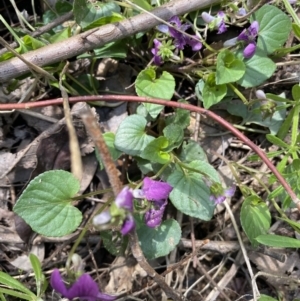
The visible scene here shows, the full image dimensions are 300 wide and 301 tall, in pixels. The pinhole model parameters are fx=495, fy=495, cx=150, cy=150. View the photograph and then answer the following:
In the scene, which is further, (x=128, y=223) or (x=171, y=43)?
(x=171, y=43)

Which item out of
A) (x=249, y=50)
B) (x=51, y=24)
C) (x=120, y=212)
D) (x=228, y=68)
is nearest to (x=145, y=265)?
(x=120, y=212)

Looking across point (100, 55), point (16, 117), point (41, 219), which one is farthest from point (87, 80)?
point (41, 219)

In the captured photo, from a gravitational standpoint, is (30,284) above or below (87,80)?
below

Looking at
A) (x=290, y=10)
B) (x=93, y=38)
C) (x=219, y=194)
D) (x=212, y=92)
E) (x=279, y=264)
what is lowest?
(x=279, y=264)

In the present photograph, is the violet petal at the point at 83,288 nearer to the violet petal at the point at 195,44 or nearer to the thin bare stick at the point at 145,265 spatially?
the thin bare stick at the point at 145,265

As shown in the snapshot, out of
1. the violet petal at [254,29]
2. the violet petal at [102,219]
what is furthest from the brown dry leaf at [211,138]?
the violet petal at [102,219]

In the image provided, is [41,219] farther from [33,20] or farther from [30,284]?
[33,20]

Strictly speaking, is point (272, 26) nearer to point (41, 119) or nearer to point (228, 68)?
point (228, 68)
